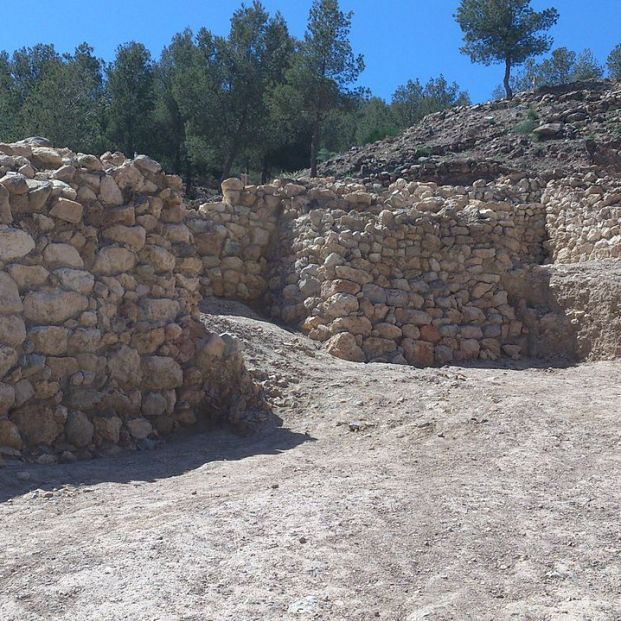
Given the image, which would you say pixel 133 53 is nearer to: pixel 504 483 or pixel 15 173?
pixel 15 173

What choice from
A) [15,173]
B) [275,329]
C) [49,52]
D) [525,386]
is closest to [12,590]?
[15,173]

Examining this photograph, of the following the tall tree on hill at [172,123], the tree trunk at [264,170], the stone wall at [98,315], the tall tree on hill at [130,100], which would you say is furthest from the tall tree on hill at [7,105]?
the stone wall at [98,315]

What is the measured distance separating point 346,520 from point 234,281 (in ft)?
19.3

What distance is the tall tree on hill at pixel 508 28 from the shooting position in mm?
35344

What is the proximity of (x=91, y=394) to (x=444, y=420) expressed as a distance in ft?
7.85

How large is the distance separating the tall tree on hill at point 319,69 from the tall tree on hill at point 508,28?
10.5 meters

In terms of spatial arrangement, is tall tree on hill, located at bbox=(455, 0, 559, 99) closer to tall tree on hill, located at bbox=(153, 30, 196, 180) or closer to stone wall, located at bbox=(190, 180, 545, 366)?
tall tree on hill, located at bbox=(153, 30, 196, 180)

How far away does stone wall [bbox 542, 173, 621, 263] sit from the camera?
10758 millimetres

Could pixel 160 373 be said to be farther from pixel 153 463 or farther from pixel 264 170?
pixel 264 170

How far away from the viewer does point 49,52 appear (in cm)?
3591

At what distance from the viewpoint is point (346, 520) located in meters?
3.69

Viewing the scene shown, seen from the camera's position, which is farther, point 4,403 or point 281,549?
point 4,403

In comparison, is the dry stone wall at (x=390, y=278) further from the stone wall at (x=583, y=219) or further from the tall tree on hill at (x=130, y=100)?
the tall tree on hill at (x=130, y=100)

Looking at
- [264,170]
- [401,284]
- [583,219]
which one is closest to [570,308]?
[401,284]
